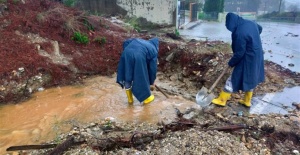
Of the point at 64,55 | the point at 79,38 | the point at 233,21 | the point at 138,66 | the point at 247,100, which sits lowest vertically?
the point at 247,100

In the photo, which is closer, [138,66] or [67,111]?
[138,66]

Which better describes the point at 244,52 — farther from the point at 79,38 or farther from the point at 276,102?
the point at 79,38

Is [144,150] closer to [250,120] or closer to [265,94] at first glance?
[250,120]

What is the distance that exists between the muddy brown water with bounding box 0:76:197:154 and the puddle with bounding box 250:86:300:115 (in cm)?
119

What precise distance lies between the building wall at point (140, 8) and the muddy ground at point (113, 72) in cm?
315

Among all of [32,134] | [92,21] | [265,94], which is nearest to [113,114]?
[32,134]

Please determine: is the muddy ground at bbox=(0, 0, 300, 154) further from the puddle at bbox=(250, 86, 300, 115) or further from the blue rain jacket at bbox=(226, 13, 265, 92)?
the blue rain jacket at bbox=(226, 13, 265, 92)

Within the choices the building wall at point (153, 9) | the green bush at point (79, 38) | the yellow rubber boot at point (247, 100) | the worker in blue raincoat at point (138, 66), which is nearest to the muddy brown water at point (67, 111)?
the worker in blue raincoat at point (138, 66)

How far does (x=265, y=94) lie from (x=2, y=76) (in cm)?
546

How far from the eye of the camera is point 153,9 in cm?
1287

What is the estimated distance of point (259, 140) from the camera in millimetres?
3365

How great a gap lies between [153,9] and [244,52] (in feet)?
30.7

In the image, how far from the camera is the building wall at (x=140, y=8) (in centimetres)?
1270

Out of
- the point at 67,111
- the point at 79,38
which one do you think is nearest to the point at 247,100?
the point at 67,111
